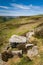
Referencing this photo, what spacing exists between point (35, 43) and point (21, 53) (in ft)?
16.7

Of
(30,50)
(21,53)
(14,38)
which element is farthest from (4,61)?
(14,38)

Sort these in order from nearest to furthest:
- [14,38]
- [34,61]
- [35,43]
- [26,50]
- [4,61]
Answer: [34,61]
[4,61]
[26,50]
[35,43]
[14,38]

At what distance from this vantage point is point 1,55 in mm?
27516

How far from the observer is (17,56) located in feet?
89.6

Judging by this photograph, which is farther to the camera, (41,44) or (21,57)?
(41,44)

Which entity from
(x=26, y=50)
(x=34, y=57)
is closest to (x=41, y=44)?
(x=26, y=50)

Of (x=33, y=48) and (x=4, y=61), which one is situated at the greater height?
(x=33, y=48)

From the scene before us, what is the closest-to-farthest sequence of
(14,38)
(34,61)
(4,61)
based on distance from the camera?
(34,61) < (4,61) < (14,38)

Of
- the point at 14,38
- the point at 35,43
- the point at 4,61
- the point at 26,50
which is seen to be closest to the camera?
the point at 4,61

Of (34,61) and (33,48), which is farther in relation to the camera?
(33,48)

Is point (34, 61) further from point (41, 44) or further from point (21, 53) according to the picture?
point (41, 44)

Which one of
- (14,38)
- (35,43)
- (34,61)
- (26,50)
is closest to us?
(34,61)

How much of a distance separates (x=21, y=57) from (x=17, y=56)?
0.96 metres

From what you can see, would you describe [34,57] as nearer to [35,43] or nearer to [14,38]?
[35,43]
